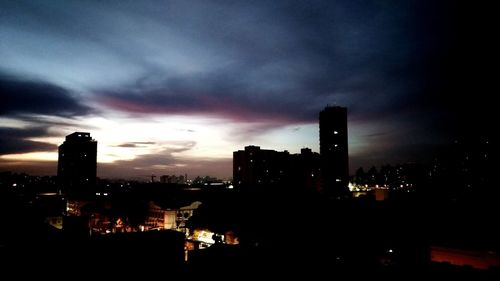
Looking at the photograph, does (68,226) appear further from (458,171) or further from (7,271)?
(458,171)

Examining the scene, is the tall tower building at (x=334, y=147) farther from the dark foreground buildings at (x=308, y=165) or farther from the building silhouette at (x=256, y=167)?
the building silhouette at (x=256, y=167)

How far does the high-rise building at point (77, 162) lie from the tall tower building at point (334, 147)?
7782 cm

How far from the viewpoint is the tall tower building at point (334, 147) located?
3903 inches

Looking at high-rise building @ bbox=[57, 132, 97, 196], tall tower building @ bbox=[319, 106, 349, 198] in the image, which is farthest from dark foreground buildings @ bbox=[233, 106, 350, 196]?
high-rise building @ bbox=[57, 132, 97, 196]

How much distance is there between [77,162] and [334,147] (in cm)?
8493

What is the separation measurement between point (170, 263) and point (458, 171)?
10473cm

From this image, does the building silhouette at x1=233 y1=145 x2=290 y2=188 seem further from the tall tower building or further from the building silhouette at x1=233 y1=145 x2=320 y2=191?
the tall tower building

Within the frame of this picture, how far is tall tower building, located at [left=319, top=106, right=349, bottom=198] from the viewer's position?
99125 millimetres

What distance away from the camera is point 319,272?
44.8ft

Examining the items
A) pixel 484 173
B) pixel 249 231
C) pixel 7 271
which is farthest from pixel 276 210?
pixel 484 173

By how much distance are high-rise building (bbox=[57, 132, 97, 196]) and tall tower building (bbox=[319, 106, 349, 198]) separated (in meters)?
77.8

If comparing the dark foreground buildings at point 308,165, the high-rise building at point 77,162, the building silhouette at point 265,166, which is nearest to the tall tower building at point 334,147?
the dark foreground buildings at point 308,165

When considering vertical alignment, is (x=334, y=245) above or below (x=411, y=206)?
below

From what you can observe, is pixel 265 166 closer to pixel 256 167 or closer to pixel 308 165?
pixel 256 167
